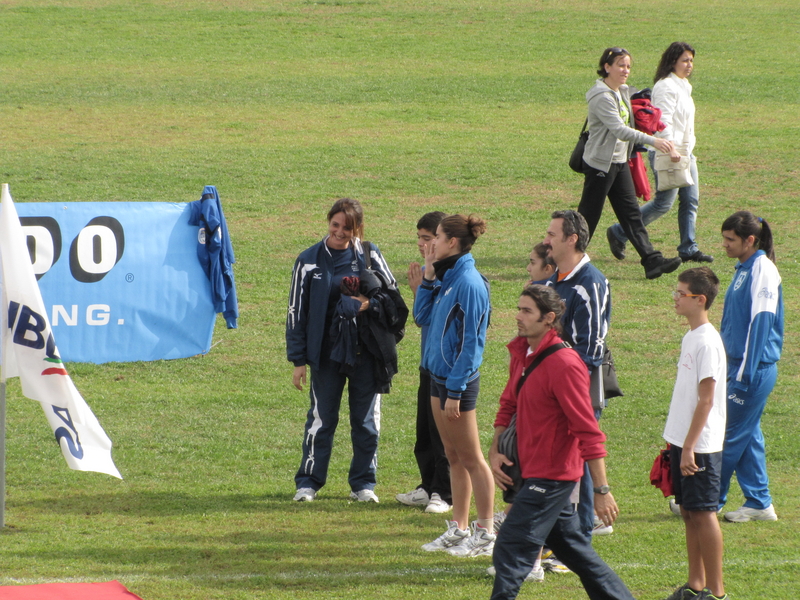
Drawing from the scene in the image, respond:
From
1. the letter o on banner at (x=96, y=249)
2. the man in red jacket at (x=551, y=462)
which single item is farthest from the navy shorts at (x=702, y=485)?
the letter o on banner at (x=96, y=249)

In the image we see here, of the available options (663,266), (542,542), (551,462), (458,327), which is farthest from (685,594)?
(663,266)

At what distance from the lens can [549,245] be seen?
240 inches

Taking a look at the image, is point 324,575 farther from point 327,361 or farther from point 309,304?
point 309,304

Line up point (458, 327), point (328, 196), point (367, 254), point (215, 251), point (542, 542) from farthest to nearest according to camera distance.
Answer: point (328, 196)
point (215, 251)
point (367, 254)
point (458, 327)
point (542, 542)

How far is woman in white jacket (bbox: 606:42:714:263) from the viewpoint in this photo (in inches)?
473

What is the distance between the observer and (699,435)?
5418 mm

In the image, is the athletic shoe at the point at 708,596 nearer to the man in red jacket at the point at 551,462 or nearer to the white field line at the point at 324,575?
the man in red jacket at the point at 551,462

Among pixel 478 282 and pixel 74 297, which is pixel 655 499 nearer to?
pixel 478 282

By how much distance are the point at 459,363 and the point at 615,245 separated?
7481 millimetres

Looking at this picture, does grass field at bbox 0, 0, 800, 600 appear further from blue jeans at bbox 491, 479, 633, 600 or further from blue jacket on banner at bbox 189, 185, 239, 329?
blue jeans at bbox 491, 479, 633, 600

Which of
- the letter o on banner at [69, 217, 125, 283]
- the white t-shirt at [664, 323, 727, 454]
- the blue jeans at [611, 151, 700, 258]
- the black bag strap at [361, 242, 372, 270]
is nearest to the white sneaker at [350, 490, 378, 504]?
the black bag strap at [361, 242, 372, 270]

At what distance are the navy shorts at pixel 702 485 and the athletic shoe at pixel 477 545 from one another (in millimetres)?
1232

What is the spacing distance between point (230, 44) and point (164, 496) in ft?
71.6

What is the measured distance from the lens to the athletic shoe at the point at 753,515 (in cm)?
671
